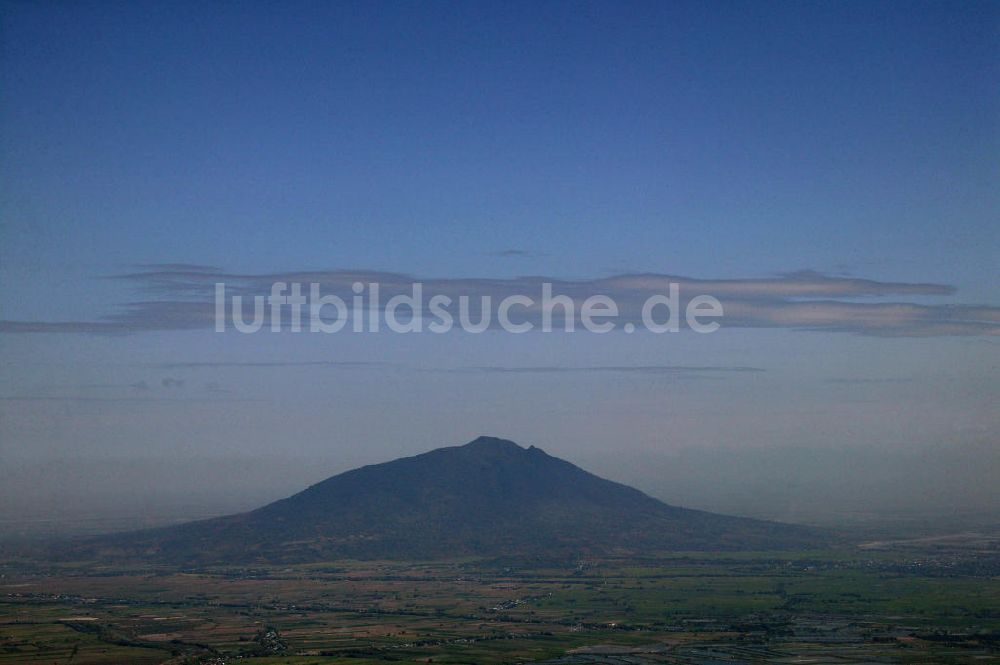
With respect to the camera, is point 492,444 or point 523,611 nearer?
point 523,611

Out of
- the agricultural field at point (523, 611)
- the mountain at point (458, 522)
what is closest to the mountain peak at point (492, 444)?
the mountain at point (458, 522)

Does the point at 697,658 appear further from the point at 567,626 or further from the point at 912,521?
the point at 912,521

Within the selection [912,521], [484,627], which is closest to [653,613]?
[484,627]

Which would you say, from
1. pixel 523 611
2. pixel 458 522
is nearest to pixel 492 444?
pixel 458 522

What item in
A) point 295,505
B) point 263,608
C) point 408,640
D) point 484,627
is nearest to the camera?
point 408,640

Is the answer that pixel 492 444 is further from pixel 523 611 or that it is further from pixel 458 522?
pixel 523 611

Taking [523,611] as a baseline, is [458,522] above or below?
above

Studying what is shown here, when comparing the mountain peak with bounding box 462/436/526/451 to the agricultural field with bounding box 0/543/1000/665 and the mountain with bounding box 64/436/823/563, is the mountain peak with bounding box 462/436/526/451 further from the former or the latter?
the agricultural field with bounding box 0/543/1000/665
